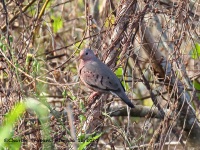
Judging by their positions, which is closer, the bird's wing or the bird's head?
the bird's wing

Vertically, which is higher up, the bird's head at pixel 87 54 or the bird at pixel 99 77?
the bird's head at pixel 87 54

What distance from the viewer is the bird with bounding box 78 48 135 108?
4973mm

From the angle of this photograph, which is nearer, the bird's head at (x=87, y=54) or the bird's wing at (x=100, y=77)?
the bird's wing at (x=100, y=77)

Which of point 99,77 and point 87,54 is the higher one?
point 87,54

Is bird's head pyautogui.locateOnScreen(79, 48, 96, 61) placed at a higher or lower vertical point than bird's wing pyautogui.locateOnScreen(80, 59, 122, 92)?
higher

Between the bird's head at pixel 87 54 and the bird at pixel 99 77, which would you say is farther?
the bird's head at pixel 87 54

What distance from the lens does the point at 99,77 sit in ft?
17.0

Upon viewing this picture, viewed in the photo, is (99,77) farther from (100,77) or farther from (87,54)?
(87,54)

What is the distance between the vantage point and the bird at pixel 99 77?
4973mm

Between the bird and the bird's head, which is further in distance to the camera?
the bird's head

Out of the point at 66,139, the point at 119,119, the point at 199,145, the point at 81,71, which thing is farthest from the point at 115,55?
the point at 119,119

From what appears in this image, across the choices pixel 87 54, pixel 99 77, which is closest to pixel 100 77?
pixel 99 77

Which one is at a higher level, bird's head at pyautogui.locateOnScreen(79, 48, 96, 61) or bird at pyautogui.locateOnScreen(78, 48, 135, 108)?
bird's head at pyautogui.locateOnScreen(79, 48, 96, 61)

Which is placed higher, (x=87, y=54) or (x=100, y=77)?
(x=87, y=54)
